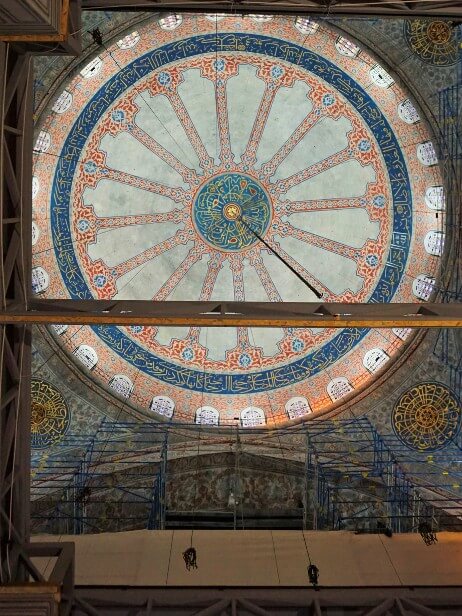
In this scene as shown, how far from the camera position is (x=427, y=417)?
17.1 m

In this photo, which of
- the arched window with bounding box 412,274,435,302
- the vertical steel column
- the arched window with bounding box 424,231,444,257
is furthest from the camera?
the arched window with bounding box 412,274,435,302

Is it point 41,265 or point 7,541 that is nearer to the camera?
point 7,541

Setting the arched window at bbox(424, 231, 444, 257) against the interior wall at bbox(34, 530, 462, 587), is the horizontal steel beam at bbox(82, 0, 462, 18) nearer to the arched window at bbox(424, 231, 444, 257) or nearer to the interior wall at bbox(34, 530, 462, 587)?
the interior wall at bbox(34, 530, 462, 587)

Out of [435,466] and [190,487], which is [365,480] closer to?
[435,466]

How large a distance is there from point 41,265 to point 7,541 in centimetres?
985

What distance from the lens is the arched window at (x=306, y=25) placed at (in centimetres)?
1712

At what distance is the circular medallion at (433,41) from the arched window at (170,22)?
15.9 feet

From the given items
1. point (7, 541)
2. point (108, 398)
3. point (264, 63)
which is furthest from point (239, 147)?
point (7, 541)

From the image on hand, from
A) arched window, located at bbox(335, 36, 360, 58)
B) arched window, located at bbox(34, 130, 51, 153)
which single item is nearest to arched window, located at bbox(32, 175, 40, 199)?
arched window, located at bbox(34, 130, 51, 153)

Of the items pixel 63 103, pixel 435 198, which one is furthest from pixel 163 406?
pixel 435 198

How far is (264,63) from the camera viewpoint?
19.0 metres

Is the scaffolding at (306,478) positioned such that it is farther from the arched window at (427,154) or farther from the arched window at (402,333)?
the arched window at (427,154)

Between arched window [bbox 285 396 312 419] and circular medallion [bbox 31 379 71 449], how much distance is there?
490 centimetres

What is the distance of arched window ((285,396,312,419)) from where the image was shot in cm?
1803
